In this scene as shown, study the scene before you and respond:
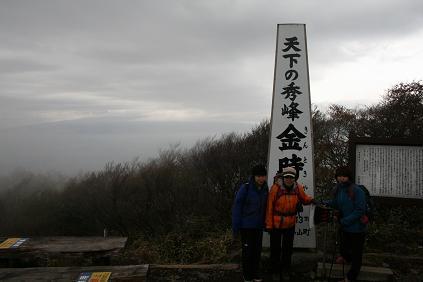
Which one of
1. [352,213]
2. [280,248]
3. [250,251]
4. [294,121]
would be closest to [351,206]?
[352,213]

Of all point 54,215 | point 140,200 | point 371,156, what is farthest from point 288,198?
point 54,215

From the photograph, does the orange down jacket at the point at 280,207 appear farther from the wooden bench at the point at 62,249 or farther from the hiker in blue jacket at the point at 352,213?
the wooden bench at the point at 62,249

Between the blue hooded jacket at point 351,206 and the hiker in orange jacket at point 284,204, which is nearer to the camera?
the blue hooded jacket at point 351,206

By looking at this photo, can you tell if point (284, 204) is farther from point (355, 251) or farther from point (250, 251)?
point (355, 251)

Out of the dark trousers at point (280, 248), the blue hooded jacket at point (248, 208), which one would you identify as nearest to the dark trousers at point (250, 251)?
the blue hooded jacket at point (248, 208)

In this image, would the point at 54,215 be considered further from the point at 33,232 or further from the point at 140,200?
the point at 140,200

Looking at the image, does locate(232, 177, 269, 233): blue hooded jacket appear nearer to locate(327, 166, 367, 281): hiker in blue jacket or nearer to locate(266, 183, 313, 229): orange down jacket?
locate(266, 183, 313, 229): orange down jacket

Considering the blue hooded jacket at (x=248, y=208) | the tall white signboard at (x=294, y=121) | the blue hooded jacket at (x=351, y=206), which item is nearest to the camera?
the blue hooded jacket at (x=351, y=206)

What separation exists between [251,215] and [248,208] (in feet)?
0.32

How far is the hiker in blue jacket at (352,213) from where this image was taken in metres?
5.04

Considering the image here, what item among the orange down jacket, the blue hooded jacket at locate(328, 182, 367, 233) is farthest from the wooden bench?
the blue hooded jacket at locate(328, 182, 367, 233)

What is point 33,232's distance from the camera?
827 inches

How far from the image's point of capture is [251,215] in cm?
521

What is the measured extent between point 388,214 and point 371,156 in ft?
7.01
